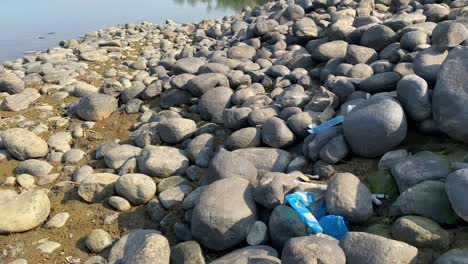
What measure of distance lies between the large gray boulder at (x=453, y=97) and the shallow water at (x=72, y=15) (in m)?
12.4

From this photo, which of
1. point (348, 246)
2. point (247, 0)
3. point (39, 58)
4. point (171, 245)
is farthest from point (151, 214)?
point (247, 0)

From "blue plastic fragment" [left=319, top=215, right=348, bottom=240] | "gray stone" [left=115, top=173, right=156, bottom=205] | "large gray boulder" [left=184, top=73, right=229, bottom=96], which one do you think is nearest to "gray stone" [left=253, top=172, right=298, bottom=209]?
"blue plastic fragment" [left=319, top=215, right=348, bottom=240]

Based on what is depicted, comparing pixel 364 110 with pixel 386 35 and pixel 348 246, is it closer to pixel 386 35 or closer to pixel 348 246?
pixel 348 246

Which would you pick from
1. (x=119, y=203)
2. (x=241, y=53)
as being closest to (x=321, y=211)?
(x=119, y=203)

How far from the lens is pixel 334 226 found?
3.29 m

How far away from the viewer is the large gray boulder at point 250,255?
3135mm

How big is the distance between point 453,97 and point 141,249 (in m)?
2.90

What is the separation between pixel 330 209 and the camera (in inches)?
133

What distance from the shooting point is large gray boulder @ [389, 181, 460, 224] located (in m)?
3.10

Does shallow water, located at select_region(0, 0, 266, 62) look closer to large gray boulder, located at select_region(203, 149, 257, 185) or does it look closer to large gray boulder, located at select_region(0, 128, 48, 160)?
large gray boulder, located at select_region(0, 128, 48, 160)

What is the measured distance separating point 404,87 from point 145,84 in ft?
16.9

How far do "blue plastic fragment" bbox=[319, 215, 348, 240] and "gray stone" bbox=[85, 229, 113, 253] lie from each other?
201cm

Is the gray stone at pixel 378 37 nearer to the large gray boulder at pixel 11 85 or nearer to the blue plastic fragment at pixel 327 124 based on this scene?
the blue plastic fragment at pixel 327 124

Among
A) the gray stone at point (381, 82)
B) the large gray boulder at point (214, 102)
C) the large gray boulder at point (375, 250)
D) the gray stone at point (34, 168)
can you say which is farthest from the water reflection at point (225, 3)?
the large gray boulder at point (375, 250)
